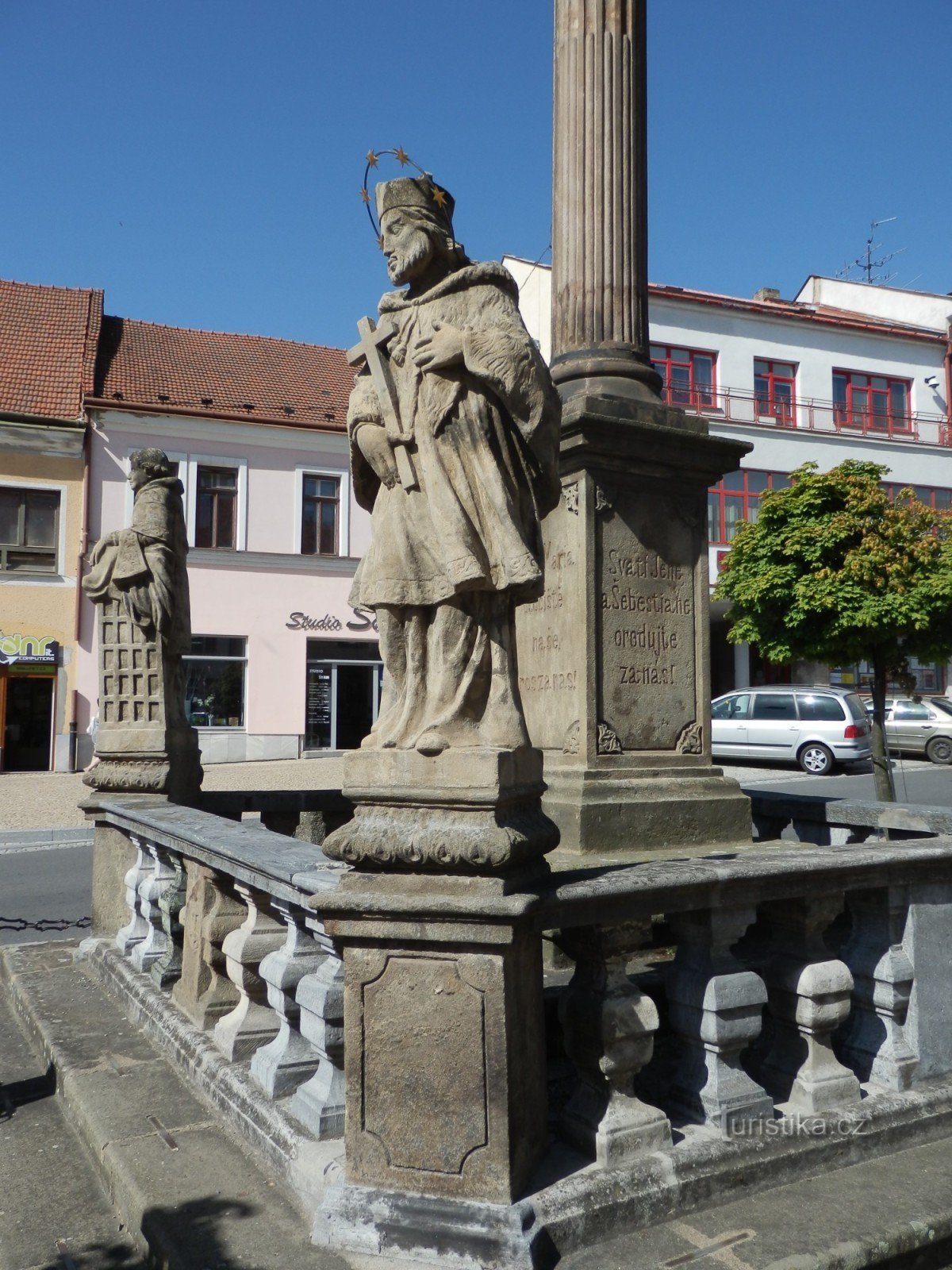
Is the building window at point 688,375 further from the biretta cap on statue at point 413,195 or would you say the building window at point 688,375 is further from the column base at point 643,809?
the biretta cap on statue at point 413,195

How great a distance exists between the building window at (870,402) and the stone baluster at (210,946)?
96.4ft

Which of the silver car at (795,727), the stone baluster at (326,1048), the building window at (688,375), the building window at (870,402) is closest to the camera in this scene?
the stone baluster at (326,1048)

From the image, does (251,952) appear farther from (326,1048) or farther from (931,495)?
(931,495)

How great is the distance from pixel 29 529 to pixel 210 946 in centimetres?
2167

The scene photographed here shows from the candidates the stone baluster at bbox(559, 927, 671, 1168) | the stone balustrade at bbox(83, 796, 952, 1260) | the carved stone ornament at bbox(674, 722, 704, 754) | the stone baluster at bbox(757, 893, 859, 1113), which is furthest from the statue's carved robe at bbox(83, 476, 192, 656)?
the stone baluster at bbox(757, 893, 859, 1113)

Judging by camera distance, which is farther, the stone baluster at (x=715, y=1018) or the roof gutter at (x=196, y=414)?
the roof gutter at (x=196, y=414)

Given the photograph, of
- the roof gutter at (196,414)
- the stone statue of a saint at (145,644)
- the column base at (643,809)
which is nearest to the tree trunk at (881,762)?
the column base at (643,809)

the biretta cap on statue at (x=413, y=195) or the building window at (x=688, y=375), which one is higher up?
the building window at (x=688, y=375)

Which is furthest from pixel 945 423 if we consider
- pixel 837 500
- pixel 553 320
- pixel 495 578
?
pixel 495 578

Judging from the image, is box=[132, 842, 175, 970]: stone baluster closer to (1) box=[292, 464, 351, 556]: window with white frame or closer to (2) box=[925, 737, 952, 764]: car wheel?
(1) box=[292, 464, 351, 556]: window with white frame

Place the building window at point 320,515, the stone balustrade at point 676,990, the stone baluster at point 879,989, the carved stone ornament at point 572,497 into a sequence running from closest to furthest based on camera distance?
the stone balustrade at point 676,990, the stone baluster at point 879,989, the carved stone ornament at point 572,497, the building window at point 320,515

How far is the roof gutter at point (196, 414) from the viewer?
78.7ft

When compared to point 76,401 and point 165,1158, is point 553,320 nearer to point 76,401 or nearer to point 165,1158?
point 165,1158

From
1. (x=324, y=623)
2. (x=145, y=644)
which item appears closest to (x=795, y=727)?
(x=324, y=623)
